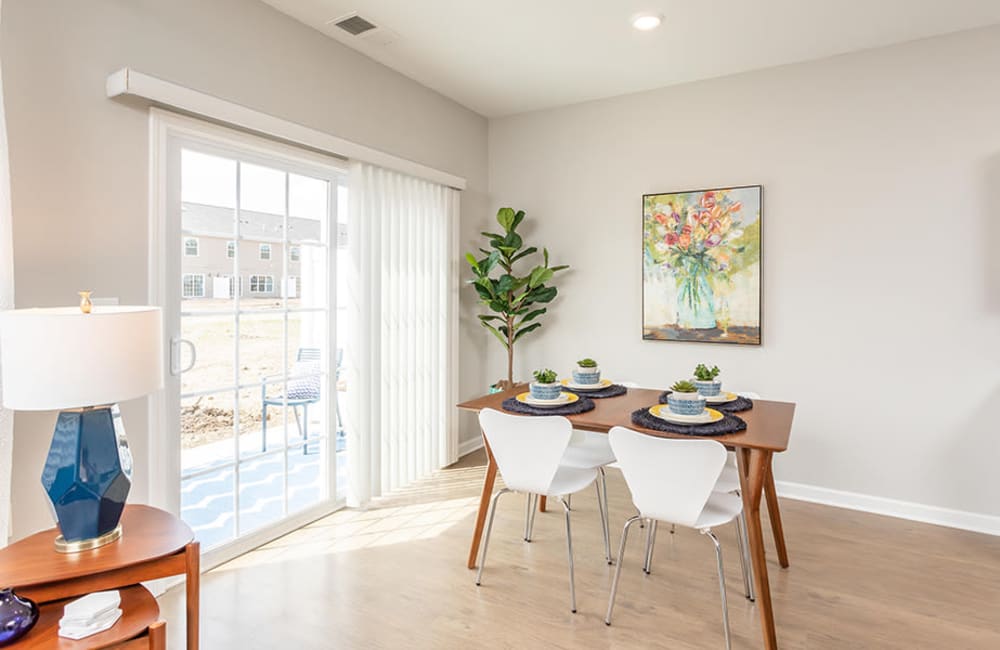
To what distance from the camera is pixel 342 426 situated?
3.44m

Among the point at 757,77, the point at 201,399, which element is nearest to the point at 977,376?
the point at 757,77

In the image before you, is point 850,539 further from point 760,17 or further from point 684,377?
point 760,17

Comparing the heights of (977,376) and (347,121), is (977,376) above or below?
below

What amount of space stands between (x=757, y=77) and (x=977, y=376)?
2197mm

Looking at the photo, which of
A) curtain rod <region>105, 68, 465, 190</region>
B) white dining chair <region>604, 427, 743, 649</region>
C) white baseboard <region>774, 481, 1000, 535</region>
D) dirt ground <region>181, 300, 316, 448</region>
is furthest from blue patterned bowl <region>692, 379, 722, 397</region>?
curtain rod <region>105, 68, 465, 190</region>

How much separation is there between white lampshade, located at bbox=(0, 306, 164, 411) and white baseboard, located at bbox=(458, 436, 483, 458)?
10.3 feet

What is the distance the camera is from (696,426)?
87.6 inches

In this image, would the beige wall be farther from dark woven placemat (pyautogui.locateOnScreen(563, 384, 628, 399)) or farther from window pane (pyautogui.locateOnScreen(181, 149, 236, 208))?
dark woven placemat (pyautogui.locateOnScreen(563, 384, 628, 399))

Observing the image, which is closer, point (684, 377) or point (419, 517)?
point (419, 517)

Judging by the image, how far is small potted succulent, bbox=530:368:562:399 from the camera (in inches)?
105

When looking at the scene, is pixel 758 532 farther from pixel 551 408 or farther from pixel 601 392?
pixel 601 392

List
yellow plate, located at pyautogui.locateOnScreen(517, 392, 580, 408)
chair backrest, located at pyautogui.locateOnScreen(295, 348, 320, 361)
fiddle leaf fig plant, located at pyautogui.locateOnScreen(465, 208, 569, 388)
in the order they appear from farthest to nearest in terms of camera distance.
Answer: fiddle leaf fig plant, located at pyautogui.locateOnScreen(465, 208, 569, 388), chair backrest, located at pyautogui.locateOnScreen(295, 348, 320, 361), yellow plate, located at pyautogui.locateOnScreen(517, 392, 580, 408)

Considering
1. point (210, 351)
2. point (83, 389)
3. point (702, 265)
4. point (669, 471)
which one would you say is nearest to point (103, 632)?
Result: point (83, 389)

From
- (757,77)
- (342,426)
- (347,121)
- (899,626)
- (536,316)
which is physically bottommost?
(899,626)
